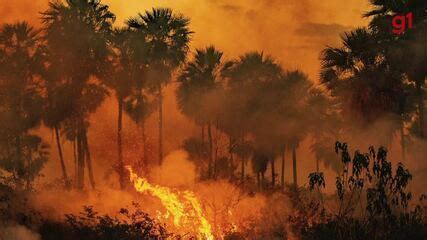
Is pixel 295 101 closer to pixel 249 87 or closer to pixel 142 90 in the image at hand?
pixel 249 87

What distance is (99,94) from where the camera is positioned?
130 feet

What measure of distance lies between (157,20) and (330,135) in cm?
2029

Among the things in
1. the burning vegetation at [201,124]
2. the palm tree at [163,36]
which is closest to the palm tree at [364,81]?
the burning vegetation at [201,124]

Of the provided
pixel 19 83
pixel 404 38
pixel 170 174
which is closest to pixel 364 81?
pixel 404 38

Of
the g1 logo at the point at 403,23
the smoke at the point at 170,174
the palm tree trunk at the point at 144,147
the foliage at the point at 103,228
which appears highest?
the g1 logo at the point at 403,23

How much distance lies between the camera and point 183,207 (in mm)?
20703

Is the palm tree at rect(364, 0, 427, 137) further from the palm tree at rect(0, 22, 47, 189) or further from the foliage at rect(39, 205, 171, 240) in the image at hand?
the palm tree at rect(0, 22, 47, 189)

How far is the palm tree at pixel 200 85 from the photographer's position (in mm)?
43375

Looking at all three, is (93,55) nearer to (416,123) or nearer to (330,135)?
(330,135)

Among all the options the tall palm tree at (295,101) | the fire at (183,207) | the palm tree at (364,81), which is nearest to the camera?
the fire at (183,207)

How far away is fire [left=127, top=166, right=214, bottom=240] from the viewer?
2028 cm

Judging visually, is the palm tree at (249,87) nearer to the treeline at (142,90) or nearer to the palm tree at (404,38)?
the treeline at (142,90)

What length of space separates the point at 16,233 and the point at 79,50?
73.5ft

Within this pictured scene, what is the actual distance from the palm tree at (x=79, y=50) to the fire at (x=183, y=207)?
675 inches
